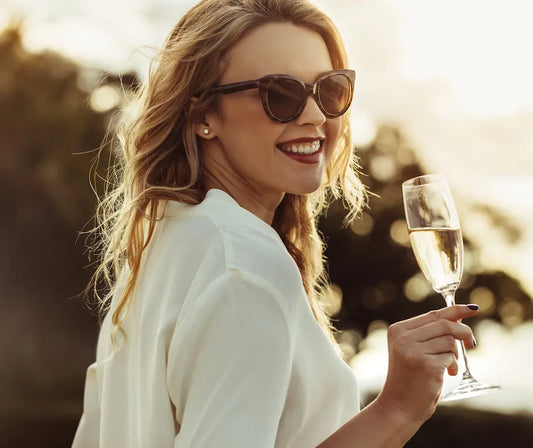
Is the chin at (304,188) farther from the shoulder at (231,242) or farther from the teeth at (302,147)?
the shoulder at (231,242)

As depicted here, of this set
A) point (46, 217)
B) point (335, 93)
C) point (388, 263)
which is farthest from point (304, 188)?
point (388, 263)

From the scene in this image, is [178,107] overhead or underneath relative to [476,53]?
overhead

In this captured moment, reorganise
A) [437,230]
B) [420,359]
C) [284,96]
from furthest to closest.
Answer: [437,230] → [284,96] → [420,359]

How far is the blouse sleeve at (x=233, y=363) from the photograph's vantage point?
7.88ft

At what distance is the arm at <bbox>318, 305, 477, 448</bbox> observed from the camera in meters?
2.67

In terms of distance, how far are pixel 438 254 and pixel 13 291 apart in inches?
860

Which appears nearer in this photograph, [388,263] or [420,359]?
[420,359]

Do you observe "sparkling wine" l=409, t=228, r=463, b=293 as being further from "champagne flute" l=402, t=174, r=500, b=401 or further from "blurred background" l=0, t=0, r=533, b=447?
"blurred background" l=0, t=0, r=533, b=447

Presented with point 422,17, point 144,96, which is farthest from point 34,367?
point 144,96

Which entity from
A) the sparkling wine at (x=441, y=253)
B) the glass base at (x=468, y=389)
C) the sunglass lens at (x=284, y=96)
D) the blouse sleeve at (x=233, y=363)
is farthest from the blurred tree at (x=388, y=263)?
the blouse sleeve at (x=233, y=363)

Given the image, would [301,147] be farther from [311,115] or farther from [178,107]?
[178,107]

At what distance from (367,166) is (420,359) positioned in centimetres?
2436

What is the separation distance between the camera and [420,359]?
2666mm

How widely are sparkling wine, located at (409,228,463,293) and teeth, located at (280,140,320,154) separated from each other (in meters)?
0.58
